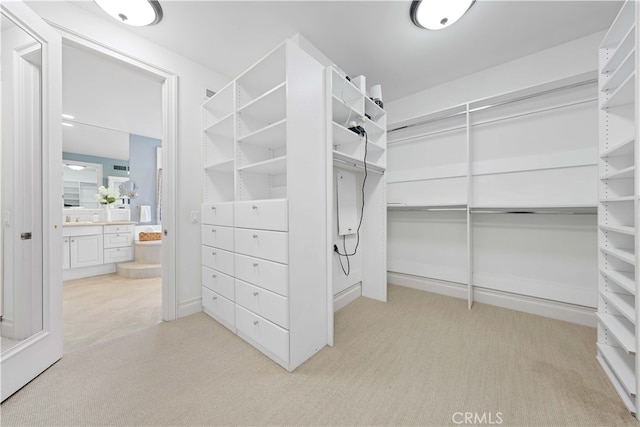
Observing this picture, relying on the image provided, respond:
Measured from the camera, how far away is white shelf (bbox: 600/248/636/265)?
116cm

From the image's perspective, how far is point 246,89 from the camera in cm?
201

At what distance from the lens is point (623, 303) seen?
4.22ft

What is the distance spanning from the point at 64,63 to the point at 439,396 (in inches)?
167

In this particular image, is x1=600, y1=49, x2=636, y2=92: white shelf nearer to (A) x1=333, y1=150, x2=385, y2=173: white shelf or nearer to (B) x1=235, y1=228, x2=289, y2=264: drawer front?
(A) x1=333, y1=150, x2=385, y2=173: white shelf

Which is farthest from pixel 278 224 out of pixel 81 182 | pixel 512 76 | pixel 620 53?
pixel 81 182

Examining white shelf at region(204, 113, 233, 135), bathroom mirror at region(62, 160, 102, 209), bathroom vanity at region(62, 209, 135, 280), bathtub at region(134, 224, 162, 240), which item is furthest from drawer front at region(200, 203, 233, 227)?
bathroom mirror at region(62, 160, 102, 209)

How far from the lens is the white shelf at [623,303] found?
117 cm

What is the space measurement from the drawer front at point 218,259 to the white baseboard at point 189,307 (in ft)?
1.30

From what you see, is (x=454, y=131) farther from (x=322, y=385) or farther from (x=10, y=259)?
(x=10, y=259)

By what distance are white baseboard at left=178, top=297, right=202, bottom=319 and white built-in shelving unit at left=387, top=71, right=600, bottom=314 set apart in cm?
238

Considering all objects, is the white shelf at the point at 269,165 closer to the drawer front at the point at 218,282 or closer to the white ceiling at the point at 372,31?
the drawer front at the point at 218,282

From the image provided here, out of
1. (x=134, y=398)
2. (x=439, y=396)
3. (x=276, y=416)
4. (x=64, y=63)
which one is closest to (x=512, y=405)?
(x=439, y=396)

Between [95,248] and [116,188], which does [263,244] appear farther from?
[116,188]

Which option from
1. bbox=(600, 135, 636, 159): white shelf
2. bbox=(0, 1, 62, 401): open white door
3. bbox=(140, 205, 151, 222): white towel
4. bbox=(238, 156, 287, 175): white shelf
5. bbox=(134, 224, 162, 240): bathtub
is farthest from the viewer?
bbox=(140, 205, 151, 222): white towel
